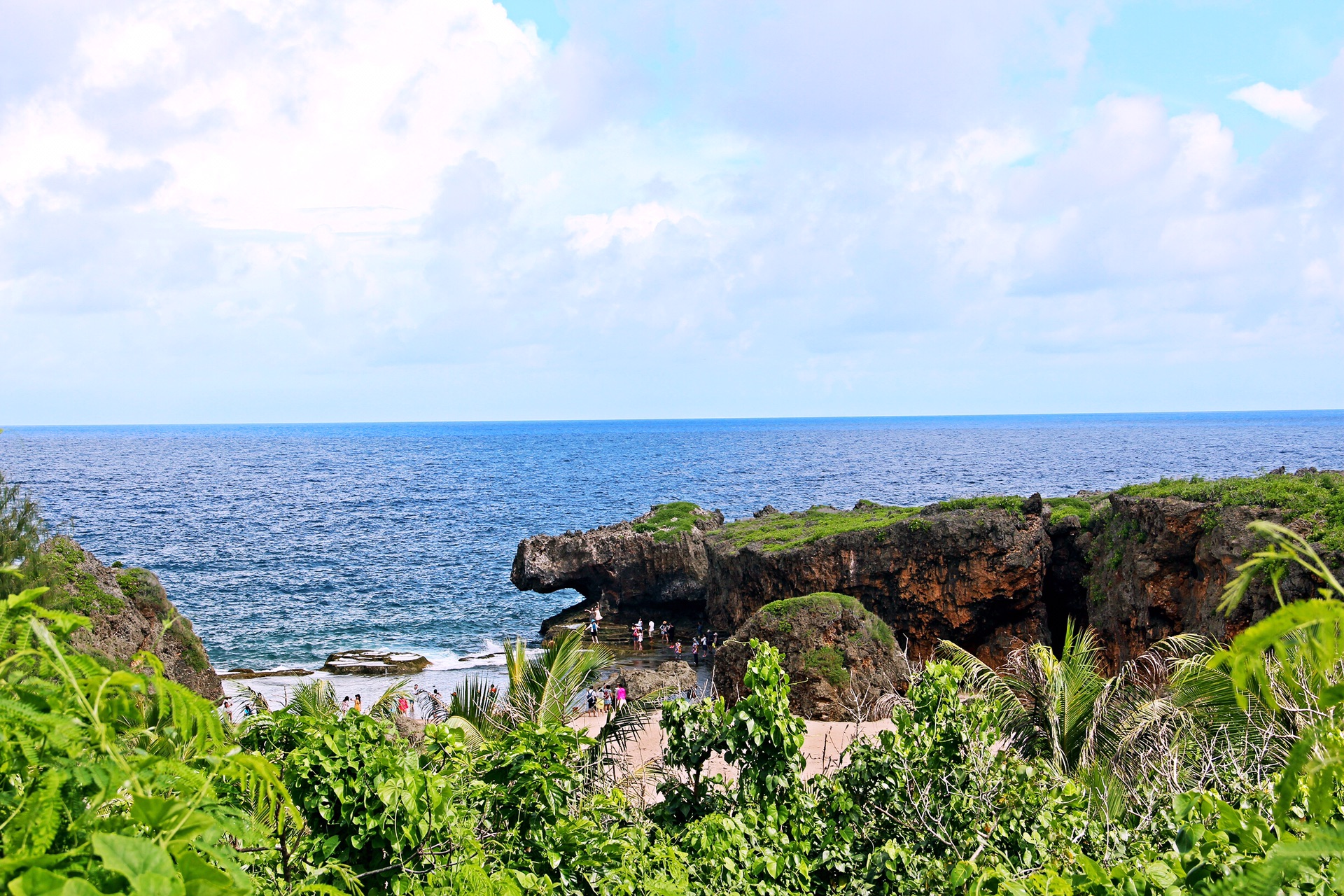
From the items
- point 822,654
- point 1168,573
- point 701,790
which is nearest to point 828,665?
point 822,654

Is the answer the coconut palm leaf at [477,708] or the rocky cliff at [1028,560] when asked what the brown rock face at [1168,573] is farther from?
the coconut palm leaf at [477,708]

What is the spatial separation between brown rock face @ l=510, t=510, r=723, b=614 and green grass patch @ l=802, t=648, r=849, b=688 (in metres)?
18.7

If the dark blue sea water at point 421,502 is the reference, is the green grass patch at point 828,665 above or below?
above

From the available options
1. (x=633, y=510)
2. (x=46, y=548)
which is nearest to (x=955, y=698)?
(x=46, y=548)

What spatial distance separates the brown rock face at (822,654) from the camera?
22734mm

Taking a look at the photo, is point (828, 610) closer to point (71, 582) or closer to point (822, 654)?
point (822, 654)

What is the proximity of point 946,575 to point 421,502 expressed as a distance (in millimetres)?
74350

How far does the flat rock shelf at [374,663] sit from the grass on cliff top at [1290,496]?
89.9 ft

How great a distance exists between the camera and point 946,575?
93.5 ft

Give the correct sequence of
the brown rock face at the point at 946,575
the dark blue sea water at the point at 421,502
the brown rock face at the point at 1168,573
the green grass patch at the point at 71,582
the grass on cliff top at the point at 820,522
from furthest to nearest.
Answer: the dark blue sea water at the point at 421,502, the grass on cliff top at the point at 820,522, the brown rock face at the point at 946,575, the green grass patch at the point at 71,582, the brown rock face at the point at 1168,573

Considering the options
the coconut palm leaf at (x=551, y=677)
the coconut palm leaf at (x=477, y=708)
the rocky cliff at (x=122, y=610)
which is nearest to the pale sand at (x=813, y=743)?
the coconut palm leaf at (x=477, y=708)

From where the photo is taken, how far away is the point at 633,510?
81.6 metres

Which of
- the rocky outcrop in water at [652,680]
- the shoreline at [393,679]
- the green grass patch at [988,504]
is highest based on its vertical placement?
the green grass patch at [988,504]

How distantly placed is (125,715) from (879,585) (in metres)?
28.5
